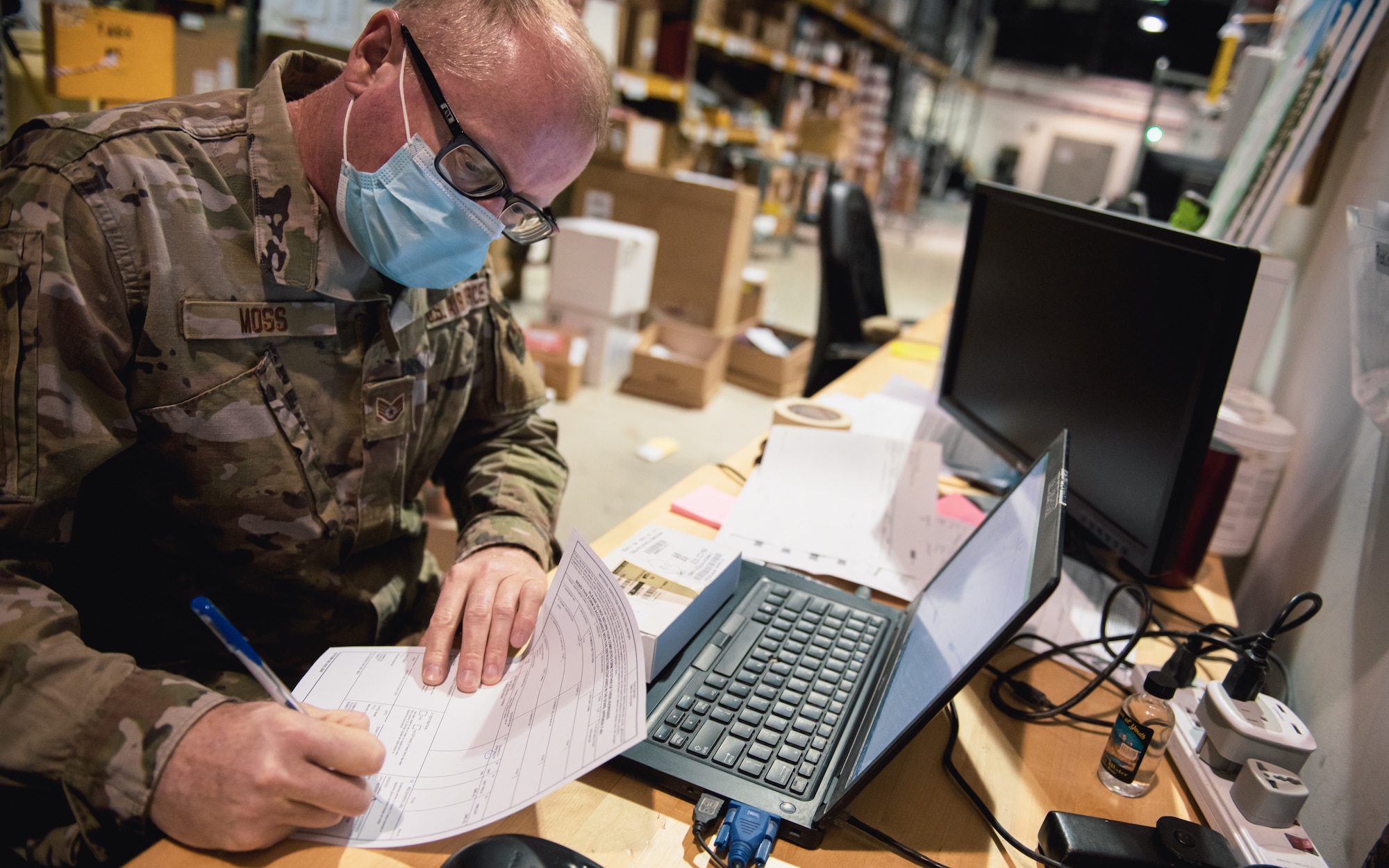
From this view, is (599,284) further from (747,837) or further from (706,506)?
(747,837)

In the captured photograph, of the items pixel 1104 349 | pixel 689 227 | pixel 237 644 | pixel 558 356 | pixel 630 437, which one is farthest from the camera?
pixel 689 227

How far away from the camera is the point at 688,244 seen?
396 cm

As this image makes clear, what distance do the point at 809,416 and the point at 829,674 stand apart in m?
0.67

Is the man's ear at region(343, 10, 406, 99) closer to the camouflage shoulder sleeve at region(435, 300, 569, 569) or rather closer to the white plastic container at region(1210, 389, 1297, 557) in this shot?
the camouflage shoulder sleeve at region(435, 300, 569, 569)

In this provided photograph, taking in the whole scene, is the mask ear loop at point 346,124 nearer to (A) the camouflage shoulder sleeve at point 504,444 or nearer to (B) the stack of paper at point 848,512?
(A) the camouflage shoulder sleeve at point 504,444

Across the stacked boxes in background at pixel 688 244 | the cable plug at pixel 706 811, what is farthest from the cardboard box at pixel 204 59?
the cable plug at pixel 706 811

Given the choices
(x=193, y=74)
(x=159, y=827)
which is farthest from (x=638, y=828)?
(x=193, y=74)

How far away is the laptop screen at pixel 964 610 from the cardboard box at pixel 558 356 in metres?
2.51

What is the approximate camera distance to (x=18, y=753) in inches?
23.1

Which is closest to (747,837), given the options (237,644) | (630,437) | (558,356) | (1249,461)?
(237,644)

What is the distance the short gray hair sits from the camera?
2.67 ft

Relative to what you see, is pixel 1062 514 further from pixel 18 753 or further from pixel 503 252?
pixel 503 252

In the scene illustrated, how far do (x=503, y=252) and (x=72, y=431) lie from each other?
147 inches

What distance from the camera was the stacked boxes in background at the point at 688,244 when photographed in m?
3.67
